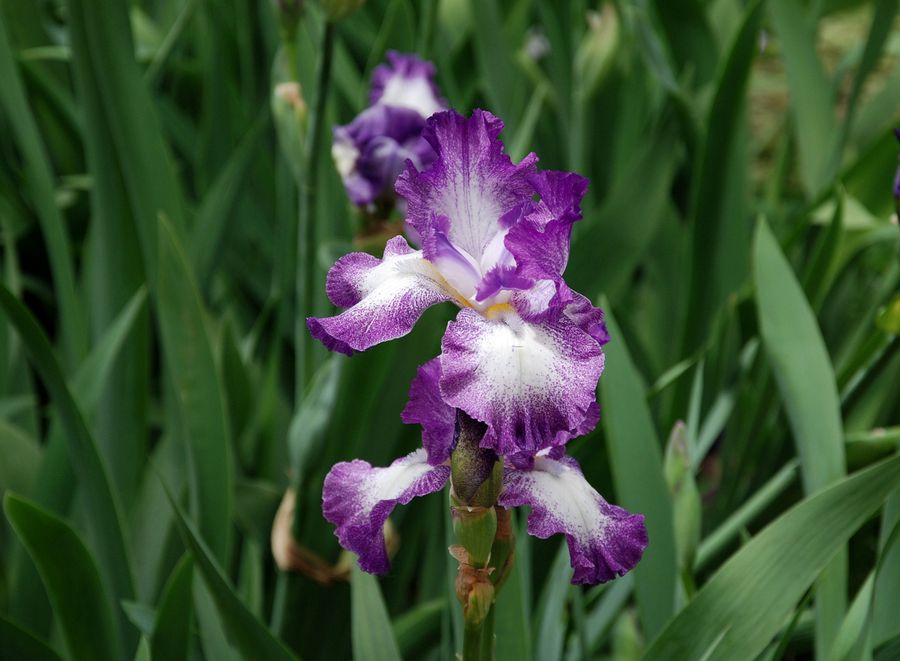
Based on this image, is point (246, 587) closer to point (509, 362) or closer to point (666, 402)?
point (666, 402)

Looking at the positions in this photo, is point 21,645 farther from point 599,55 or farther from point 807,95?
point 807,95

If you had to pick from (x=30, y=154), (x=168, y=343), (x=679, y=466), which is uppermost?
(x=30, y=154)

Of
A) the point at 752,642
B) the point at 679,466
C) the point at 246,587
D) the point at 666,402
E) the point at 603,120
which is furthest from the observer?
the point at 603,120

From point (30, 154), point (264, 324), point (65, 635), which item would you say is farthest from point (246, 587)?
point (30, 154)

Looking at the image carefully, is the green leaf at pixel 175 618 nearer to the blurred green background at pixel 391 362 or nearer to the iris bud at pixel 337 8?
the blurred green background at pixel 391 362

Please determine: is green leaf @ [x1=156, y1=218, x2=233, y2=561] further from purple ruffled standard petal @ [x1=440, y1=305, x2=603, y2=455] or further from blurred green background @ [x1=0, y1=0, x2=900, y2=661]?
purple ruffled standard petal @ [x1=440, y1=305, x2=603, y2=455]

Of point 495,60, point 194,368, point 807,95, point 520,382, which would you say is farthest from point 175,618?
point 807,95

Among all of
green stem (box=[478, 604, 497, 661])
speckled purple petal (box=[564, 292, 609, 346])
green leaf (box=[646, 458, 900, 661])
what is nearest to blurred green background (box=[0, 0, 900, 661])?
green leaf (box=[646, 458, 900, 661])
